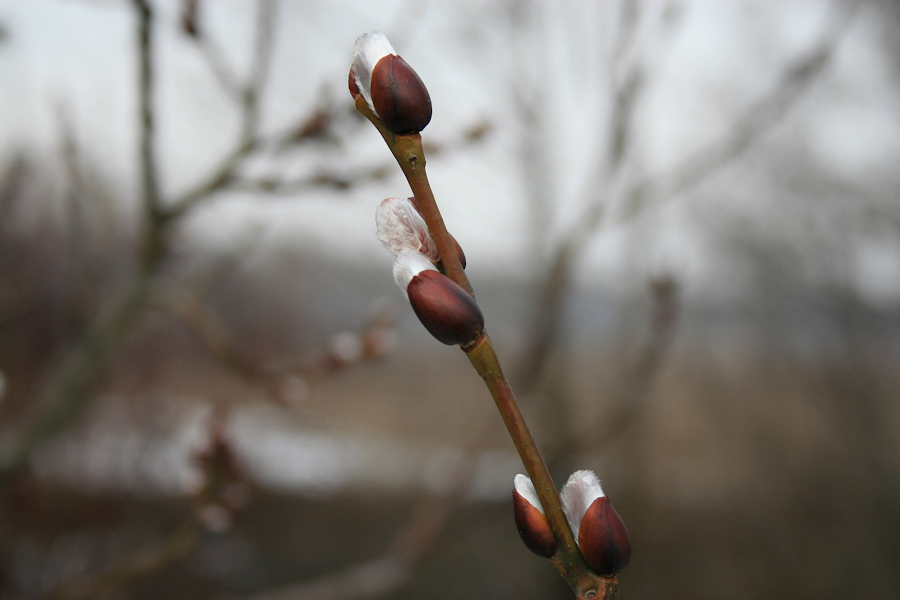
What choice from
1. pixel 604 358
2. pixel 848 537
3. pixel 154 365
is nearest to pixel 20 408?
pixel 154 365

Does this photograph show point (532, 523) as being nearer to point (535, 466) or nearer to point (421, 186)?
point (535, 466)

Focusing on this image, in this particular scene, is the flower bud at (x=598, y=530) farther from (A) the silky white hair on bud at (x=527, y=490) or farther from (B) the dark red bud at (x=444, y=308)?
(B) the dark red bud at (x=444, y=308)

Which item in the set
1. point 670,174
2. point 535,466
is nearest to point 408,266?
point 535,466

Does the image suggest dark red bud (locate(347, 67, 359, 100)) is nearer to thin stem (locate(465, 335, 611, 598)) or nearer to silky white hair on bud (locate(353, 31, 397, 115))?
silky white hair on bud (locate(353, 31, 397, 115))

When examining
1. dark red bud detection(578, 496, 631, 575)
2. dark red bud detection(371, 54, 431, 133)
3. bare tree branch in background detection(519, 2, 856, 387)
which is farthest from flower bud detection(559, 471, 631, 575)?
bare tree branch in background detection(519, 2, 856, 387)

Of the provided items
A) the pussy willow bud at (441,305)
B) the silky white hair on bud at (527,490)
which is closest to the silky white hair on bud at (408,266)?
the pussy willow bud at (441,305)
